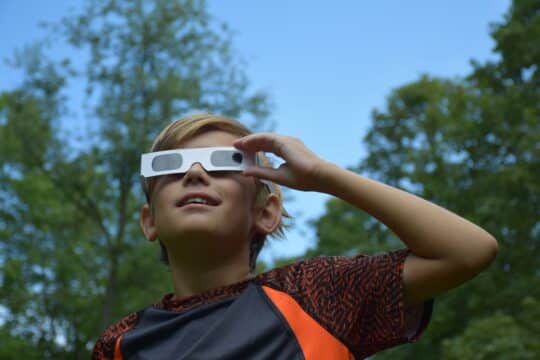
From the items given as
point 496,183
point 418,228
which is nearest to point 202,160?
point 418,228

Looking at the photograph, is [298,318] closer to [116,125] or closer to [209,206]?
[209,206]

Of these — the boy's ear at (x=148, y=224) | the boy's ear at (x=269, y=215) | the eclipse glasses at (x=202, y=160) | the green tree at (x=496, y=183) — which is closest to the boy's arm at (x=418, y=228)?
the eclipse glasses at (x=202, y=160)

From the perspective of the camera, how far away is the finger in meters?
2.25

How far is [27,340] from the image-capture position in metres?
20.5

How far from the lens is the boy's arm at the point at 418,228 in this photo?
6.64 feet

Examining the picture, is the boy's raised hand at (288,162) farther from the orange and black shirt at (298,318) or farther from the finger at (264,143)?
the orange and black shirt at (298,318)

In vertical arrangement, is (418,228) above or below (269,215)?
below

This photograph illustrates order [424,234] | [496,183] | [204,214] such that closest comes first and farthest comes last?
[424,234], [204,214], [496,183]

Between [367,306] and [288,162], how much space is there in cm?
49

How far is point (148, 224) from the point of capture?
2668 millimetres

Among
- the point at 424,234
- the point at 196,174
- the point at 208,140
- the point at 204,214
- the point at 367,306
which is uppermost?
the point at 208,140

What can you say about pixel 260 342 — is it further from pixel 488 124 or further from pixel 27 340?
pixel 27 340

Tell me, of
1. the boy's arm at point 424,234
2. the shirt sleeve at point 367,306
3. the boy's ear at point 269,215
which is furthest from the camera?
the boy's ear at point 269,215

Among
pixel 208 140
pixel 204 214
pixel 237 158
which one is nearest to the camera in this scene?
pixel 204 214
